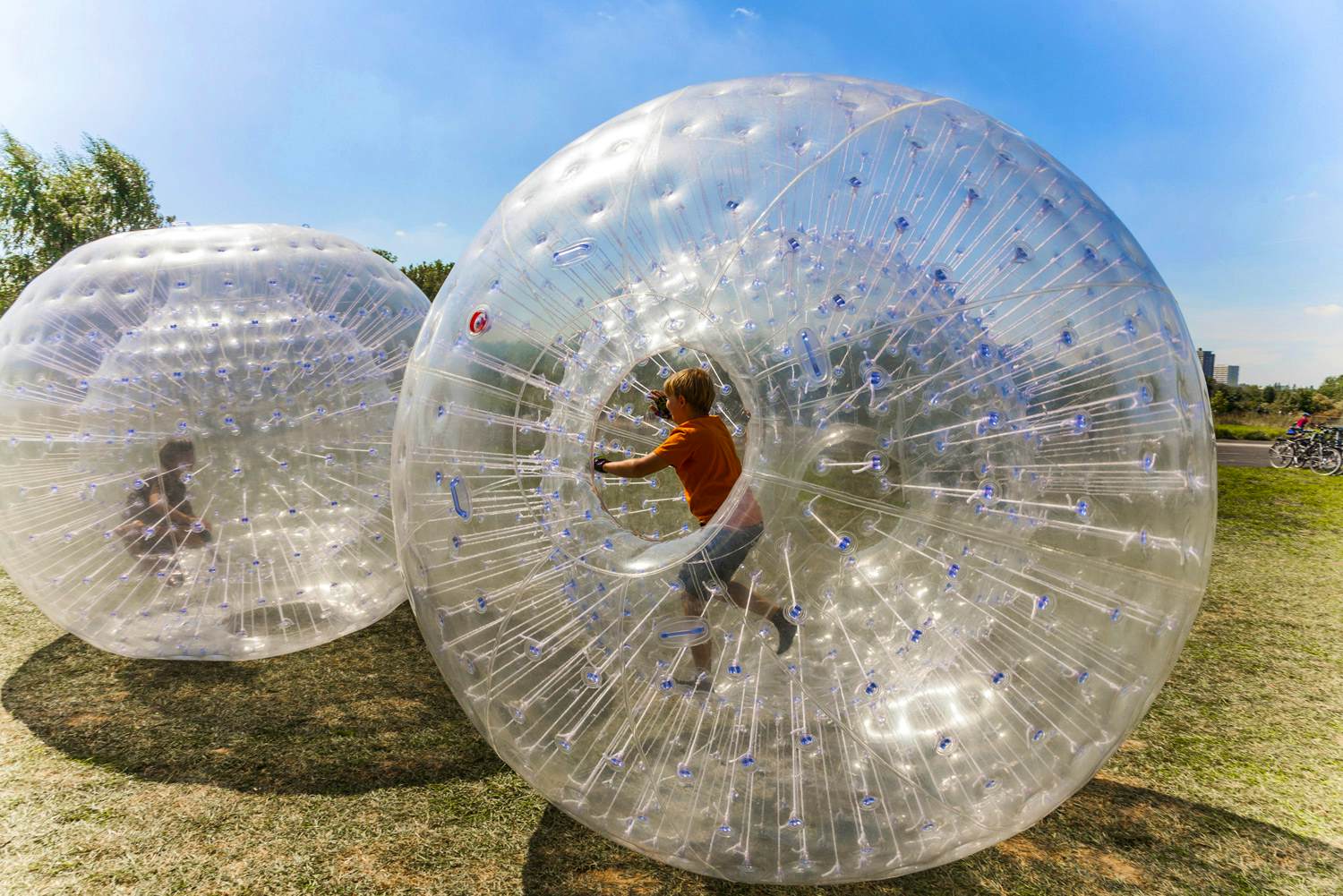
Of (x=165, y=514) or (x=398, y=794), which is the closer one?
(x=398, y=794)

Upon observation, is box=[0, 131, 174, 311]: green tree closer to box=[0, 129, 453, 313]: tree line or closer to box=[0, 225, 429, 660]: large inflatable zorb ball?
box=[0, 129, 453, 313]: tree line

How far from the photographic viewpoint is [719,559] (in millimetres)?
1894

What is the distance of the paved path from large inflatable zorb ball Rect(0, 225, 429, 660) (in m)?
16.5

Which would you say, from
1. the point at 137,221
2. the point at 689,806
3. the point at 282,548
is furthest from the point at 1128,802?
the point at 137,221

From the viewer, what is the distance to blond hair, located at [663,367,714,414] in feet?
8.18

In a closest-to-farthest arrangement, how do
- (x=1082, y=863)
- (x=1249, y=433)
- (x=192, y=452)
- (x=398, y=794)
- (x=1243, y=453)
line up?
(x=1082, y=863) → (x=398, y=794) → (x=192, y=452) → (x=1243, y=453) → (x=1249, y=433)

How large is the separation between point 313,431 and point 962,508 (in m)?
2.70

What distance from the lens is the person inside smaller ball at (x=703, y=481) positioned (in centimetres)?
188

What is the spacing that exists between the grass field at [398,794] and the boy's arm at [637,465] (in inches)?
47.4

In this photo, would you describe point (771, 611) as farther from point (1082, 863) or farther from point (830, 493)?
point (1082, 863)

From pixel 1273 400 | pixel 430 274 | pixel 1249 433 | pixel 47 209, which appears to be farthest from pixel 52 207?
pixel 1273 400

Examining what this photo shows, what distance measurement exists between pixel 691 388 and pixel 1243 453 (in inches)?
858

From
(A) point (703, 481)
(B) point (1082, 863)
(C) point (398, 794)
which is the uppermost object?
(A) point (703, 481)

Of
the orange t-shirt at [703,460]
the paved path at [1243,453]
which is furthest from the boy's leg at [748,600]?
the paved path at [1243,453]
